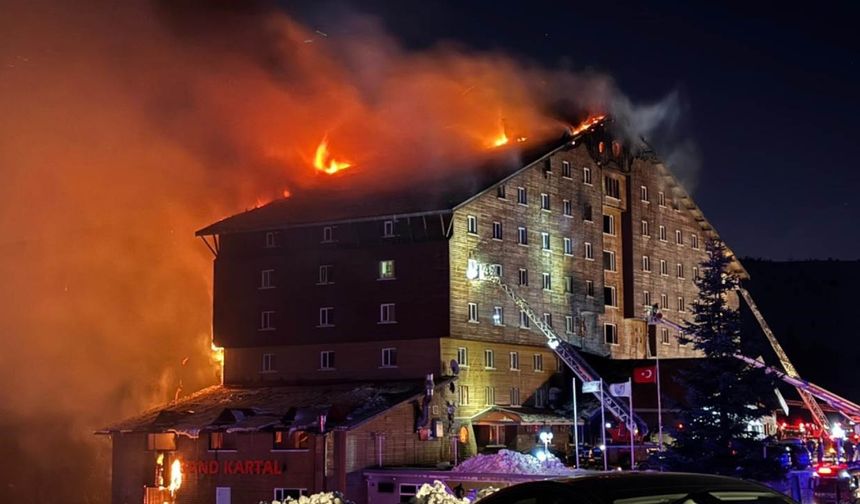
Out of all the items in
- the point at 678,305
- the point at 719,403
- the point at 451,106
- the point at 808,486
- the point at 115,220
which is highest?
the point at 451,106

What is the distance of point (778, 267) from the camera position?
17100cm

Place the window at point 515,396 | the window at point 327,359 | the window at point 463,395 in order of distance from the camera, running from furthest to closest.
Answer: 1. the window at point 515,396
2. the window at point 327,359
3. the window at point 463,395

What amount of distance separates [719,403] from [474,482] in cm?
1117

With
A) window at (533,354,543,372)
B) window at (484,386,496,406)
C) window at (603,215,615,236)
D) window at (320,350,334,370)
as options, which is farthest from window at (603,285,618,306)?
window at (320,350,334,370)

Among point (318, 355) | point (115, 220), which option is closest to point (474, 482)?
point (318, 355)

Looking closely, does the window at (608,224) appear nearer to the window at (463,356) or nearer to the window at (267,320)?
the window at (463,356)

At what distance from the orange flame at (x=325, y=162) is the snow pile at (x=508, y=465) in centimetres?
3401

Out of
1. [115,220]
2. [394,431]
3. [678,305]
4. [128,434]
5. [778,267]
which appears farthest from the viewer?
[778,267]

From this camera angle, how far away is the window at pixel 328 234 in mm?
60562

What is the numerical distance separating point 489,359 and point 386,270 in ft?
25.0

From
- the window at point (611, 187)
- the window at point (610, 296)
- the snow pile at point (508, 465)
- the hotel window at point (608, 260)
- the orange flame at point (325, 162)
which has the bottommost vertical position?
the snow pile at point (508, 465)

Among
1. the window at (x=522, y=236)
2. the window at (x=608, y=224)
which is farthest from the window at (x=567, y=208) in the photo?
the window at (x=608, y=224)

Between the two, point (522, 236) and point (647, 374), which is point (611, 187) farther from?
point (647, 374)

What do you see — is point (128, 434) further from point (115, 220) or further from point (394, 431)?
point (115, 220)
